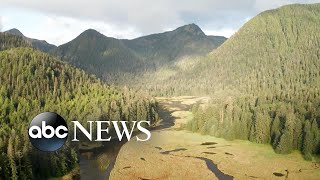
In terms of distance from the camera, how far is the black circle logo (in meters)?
88.7

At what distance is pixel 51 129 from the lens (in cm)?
8838

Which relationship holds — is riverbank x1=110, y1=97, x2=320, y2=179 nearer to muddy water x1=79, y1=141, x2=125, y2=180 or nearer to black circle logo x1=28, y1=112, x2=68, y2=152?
muddy water x1=79, y1=141, x2=125, y2=180

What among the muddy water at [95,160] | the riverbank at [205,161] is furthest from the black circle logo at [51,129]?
the riverbank at [205,161]

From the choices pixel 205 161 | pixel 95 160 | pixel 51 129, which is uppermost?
pixel 51 129

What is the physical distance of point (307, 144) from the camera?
154m

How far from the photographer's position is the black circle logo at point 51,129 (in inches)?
3490

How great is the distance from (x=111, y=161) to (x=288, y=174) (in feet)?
194

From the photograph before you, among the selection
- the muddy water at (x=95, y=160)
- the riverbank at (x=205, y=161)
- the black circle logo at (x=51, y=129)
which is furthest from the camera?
the riverbank at (x=205, y=161)

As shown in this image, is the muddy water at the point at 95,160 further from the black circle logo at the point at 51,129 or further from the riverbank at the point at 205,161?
the black circle logo at the point at 51,129

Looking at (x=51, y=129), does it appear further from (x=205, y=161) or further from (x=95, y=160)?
(x=205, y=161)

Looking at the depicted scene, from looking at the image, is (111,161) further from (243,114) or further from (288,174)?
(243,114)

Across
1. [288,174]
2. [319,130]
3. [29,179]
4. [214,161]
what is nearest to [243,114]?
[319,130]

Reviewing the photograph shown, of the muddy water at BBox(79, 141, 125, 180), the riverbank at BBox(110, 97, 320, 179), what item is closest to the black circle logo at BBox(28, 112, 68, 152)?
the muddy water at BBox(79, 141, 125, 180)

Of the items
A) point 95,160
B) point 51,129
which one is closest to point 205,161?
point 95,160
